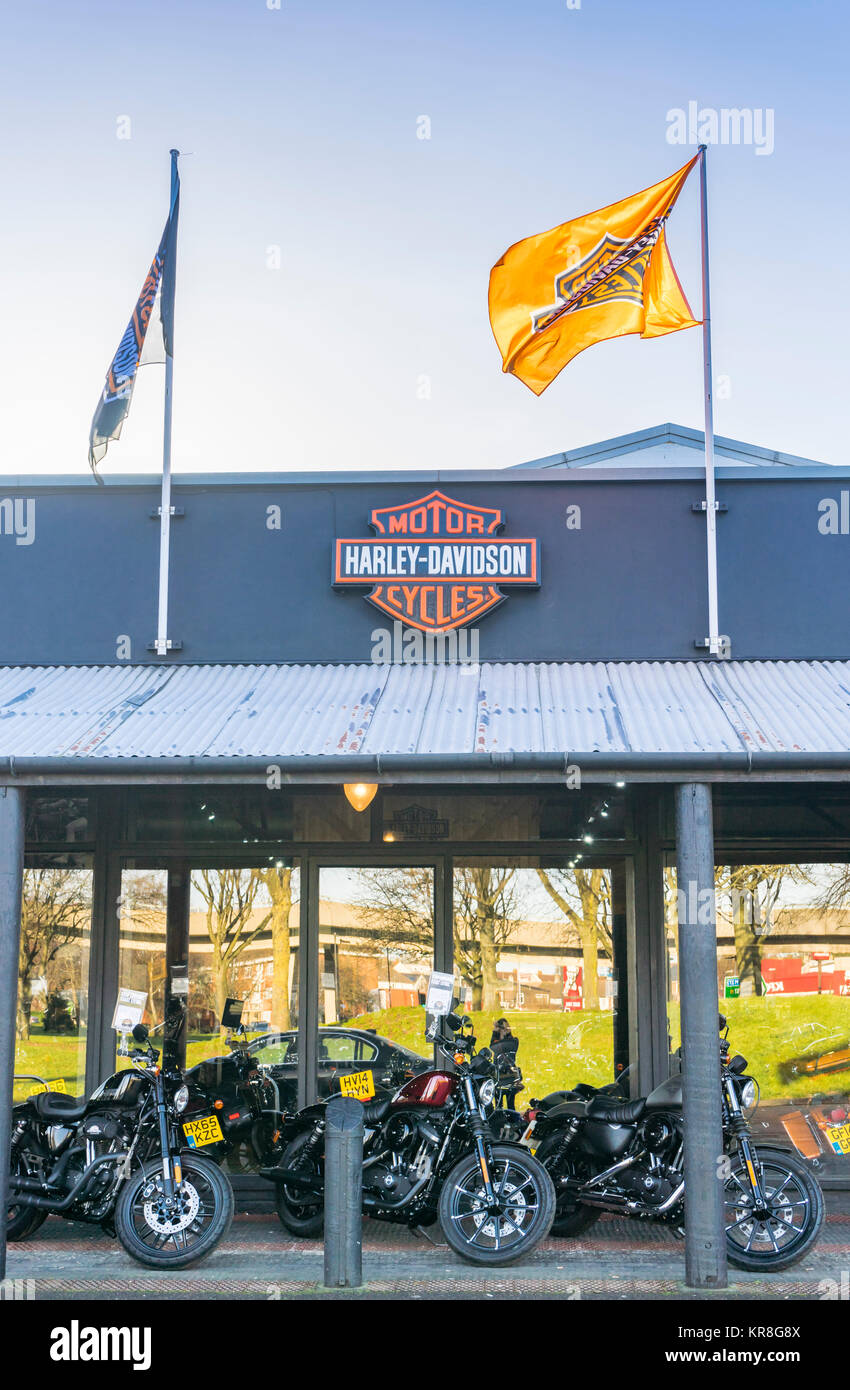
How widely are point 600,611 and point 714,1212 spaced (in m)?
4.03

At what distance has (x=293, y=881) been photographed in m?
9.46

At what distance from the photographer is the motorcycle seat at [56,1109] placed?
7.77 m

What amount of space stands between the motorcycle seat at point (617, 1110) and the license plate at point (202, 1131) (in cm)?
222

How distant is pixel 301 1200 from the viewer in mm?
7949

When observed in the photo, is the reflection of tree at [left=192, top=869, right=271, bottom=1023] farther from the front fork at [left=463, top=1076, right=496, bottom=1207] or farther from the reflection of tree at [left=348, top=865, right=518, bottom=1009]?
the front fork at [left=463, top=1076, right=496, bottom=1207]

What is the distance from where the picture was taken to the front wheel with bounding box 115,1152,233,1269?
707cm

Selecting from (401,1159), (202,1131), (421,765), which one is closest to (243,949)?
(202,1131)

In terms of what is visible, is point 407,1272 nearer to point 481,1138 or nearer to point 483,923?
point 481,1138

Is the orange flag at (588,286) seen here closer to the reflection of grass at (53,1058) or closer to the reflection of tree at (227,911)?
the reflection of tree at (227,911)

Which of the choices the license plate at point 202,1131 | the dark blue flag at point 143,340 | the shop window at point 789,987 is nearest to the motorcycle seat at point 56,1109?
the license plate at point 202,1131

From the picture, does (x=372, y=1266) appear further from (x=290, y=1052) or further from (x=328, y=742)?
(x=328, y=742)

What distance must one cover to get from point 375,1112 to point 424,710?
235 centimetres

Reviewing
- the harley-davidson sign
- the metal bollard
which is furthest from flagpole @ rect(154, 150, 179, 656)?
the metal bollard

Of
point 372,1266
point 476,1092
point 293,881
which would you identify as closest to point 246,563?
point 293,881
